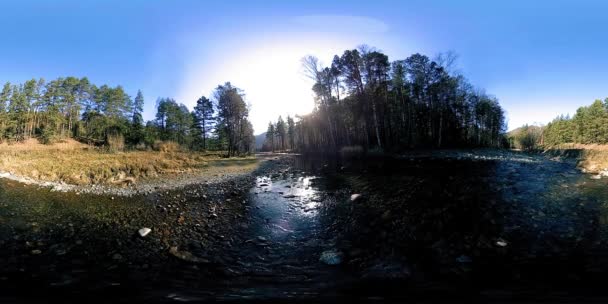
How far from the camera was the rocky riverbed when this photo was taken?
3662mm

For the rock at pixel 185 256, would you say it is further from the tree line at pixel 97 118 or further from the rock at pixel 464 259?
the tree line at pixel 97 118

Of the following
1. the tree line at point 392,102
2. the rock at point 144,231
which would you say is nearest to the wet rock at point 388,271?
the rock at point 144,231

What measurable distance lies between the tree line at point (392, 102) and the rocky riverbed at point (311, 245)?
1017 inches

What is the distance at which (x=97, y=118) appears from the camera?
58.2 m

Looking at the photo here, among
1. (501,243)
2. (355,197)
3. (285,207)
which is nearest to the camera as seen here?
(501,243)

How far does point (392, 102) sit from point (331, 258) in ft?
130

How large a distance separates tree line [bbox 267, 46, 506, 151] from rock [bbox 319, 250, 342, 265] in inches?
1156

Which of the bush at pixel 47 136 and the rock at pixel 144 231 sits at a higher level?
the bush at pixel 47 136

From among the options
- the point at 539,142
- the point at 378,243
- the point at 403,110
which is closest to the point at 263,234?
the point at 378,243

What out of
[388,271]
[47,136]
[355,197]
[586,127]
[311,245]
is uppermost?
[586,127]

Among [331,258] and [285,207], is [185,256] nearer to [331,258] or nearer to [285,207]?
[331,258]

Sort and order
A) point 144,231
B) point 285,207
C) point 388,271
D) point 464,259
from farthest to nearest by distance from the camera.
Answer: point 285,207 < point 144,231 < point 464,259 < point 388,271

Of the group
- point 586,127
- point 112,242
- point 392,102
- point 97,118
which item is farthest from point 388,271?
point 586,127

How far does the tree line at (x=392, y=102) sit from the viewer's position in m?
34.2
